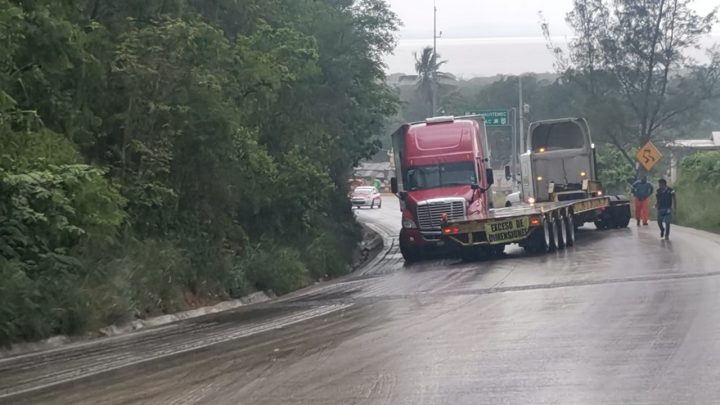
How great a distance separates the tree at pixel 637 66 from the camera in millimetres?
47625

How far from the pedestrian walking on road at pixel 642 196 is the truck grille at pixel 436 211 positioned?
1038 centimetres

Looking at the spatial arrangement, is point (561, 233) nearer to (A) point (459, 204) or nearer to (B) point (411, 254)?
(A) point (459, 204)

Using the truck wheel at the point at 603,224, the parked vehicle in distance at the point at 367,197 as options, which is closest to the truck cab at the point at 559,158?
the truck wheel at the point at 603,224

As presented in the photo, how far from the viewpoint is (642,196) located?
123 ft

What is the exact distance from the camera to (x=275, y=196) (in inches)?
1083

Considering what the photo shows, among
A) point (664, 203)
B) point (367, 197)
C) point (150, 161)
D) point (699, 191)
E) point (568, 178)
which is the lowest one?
point (699, 191)

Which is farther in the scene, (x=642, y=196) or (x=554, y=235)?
(x=642, y=196)

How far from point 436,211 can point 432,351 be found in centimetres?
1793

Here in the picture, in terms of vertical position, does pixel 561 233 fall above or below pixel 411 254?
above

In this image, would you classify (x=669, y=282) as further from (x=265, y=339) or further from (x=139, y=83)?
(x=139, y=83)

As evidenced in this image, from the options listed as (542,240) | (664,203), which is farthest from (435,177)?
(664,203)

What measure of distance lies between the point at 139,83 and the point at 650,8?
3275 cm

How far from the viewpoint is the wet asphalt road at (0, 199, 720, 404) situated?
9.65 m

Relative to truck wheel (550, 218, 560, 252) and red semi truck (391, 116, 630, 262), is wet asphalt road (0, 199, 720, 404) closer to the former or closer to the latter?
red semi truck (391, 116, 630, 262)
